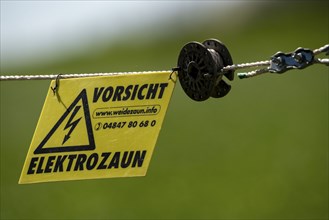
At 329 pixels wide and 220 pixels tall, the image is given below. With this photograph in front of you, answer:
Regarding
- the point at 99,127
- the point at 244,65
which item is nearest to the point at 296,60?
the point at 244,65

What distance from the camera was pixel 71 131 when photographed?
1.63 m

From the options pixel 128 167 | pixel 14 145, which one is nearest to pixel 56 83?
pixel 128 167

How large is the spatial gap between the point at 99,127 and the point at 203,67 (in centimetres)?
24

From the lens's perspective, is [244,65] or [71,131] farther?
[71,131]

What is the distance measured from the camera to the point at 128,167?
62.6 inches

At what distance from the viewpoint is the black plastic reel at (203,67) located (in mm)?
1523

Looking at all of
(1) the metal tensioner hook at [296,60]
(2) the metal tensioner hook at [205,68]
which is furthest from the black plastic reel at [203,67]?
(1) the metal tensioner hook at [296,60]

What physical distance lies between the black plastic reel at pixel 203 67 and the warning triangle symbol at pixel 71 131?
0.20 metres

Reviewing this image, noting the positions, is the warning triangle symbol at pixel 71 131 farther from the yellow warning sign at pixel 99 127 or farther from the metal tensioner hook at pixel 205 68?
the metal tensioner hook at pixel 205 68

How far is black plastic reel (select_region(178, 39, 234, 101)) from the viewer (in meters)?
1.52

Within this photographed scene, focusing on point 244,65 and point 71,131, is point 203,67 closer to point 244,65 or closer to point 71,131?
point 244,65

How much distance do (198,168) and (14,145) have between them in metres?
1.28

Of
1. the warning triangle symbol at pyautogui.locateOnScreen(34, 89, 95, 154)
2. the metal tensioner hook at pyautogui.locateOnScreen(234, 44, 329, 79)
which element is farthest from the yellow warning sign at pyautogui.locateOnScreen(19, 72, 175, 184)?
the metal tensioner hook at pyautogui.locateOnScreen(234, 44, 329, 79)

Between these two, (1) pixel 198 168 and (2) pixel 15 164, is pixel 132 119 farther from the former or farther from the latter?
(2) pixel 15 164
